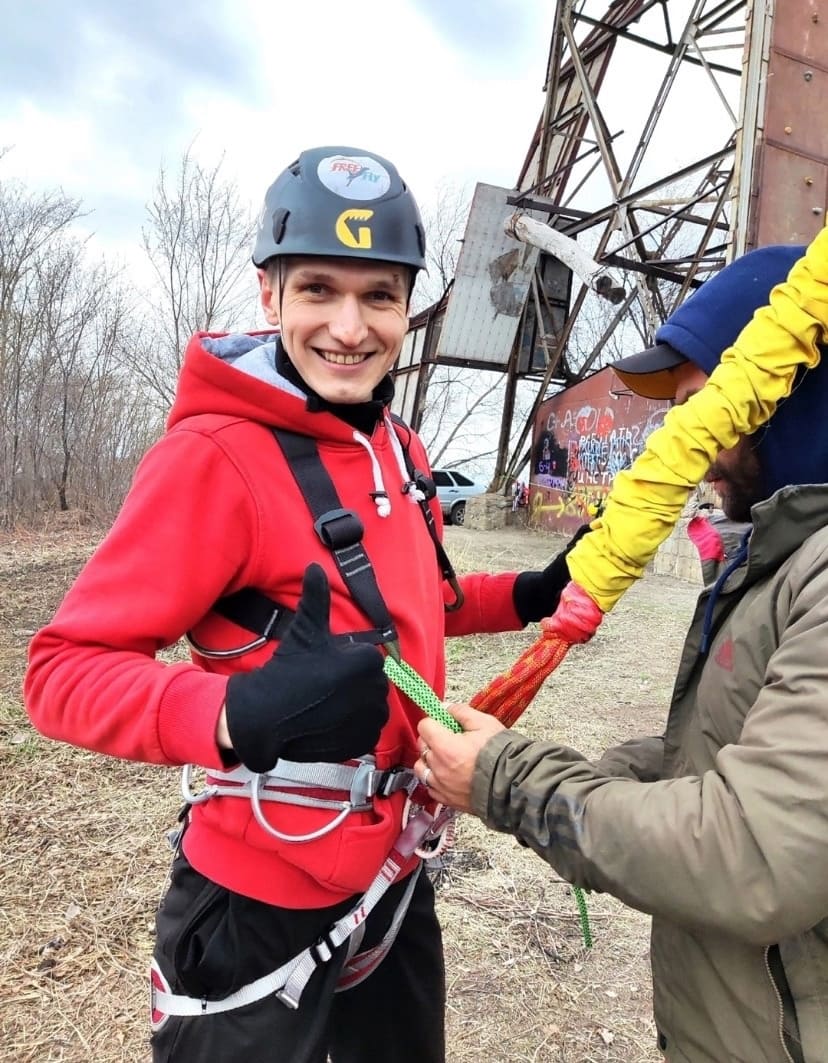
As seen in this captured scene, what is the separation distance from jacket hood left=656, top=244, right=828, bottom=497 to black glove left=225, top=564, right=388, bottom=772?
2.98ft

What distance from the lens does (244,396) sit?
59.4 inches

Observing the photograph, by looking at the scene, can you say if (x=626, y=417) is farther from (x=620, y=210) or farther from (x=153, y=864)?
(x=153, y=864)

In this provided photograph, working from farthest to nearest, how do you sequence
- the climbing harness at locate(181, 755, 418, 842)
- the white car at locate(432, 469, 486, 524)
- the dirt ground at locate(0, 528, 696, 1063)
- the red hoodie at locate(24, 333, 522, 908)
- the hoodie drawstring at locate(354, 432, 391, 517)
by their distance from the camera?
the white car at locate(432, 469, 486, 524), the dirt ground at locate(0, 528, 696, 1063), the hoodie drawstring at locate(354, 432, 391, 517), the climbing harness at locate(181, 755, 418, 842), the red hoodie at locate(24, 333, 522, 908)

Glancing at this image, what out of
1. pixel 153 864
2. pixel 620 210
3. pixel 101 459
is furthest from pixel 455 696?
pixel 101 459

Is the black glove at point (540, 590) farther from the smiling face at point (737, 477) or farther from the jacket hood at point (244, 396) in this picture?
the jacket hood at point (244, 396)

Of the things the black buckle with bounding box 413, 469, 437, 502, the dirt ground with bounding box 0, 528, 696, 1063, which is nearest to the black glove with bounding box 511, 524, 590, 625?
the black buckle with bounding box 413, 469, 437, 502

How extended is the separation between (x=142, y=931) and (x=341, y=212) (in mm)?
3036

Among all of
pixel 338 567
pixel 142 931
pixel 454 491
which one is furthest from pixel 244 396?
pixel 454 491

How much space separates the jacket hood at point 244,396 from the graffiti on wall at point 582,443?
42.2ft

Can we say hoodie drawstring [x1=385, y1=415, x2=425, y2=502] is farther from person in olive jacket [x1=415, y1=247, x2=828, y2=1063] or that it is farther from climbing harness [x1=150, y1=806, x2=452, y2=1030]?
climbing harness [x1=150, y1=806, x2=452, y2=1030]

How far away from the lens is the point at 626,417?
1473 centimetres

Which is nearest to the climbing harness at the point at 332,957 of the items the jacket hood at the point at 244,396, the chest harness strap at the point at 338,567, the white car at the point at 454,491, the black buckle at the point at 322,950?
the black buckle at the point at 322,950

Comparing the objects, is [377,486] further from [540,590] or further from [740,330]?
[740,330]

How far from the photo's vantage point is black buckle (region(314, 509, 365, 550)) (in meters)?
1.45
